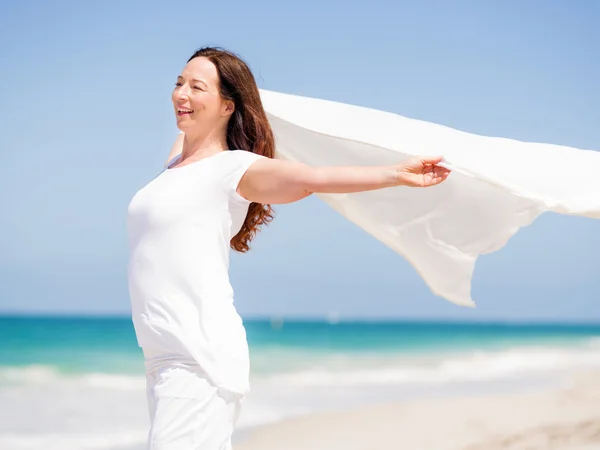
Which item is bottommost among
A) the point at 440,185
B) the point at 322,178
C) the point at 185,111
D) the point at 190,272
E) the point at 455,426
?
the point at 455,426

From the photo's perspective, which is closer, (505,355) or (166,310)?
(166,310)

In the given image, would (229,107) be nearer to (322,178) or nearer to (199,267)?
(322,178)

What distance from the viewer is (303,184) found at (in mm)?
2705

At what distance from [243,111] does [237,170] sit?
335mm

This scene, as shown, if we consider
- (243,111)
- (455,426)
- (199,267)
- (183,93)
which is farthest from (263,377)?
(199,267)

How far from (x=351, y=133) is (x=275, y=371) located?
1427cm

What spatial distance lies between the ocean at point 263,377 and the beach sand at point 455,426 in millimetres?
844

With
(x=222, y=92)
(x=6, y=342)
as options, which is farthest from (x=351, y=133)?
(x=6, y=342)

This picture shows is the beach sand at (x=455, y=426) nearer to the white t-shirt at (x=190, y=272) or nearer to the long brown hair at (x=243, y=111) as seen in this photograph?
the long brown hair at (x=243, y=111)

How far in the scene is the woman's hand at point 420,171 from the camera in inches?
105

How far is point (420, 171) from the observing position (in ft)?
8.98

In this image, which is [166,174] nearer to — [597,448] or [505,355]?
[597,448]

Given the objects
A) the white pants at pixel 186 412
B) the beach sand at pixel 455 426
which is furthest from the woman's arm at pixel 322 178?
the beach sand at pixel 455 426

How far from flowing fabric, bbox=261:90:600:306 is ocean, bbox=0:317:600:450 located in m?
6.13
